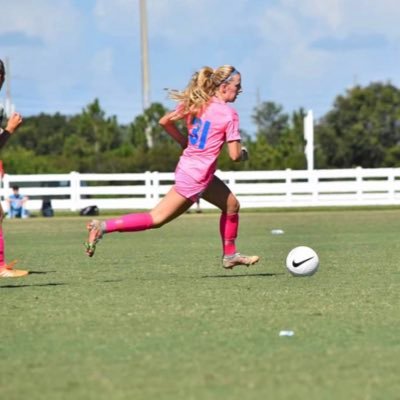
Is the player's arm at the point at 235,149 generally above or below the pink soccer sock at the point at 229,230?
above

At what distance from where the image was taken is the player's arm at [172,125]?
433 inches

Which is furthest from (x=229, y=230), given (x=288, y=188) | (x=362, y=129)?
(x=362, y=129)

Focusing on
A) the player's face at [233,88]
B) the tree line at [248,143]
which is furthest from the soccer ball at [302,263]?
the tree line at [248,143]

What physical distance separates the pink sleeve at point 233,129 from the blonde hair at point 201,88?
0.30 metres

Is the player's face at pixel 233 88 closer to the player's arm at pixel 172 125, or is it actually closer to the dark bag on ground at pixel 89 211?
the player's arm at pixel 172 125

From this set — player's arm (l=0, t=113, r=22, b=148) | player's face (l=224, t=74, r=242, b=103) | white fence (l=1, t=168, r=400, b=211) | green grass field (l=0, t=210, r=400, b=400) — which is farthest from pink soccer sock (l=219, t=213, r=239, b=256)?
white fence (l=1, t=168, r=400, b=211)

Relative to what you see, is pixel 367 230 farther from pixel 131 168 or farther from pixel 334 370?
pixel 131 168

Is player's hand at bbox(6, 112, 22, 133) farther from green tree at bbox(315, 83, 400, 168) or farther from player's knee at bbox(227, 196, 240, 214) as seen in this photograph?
green tree at bbox(315, 83, 400, 168)

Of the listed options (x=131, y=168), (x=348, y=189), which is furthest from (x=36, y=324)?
(x=131, y=168)

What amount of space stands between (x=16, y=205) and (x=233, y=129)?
2432 centimetres

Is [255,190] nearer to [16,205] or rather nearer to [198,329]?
[16,205]

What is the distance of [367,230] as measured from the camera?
22453 mm

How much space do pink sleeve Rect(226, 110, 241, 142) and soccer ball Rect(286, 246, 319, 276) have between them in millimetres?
1369

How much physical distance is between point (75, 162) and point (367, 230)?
3298 cm
